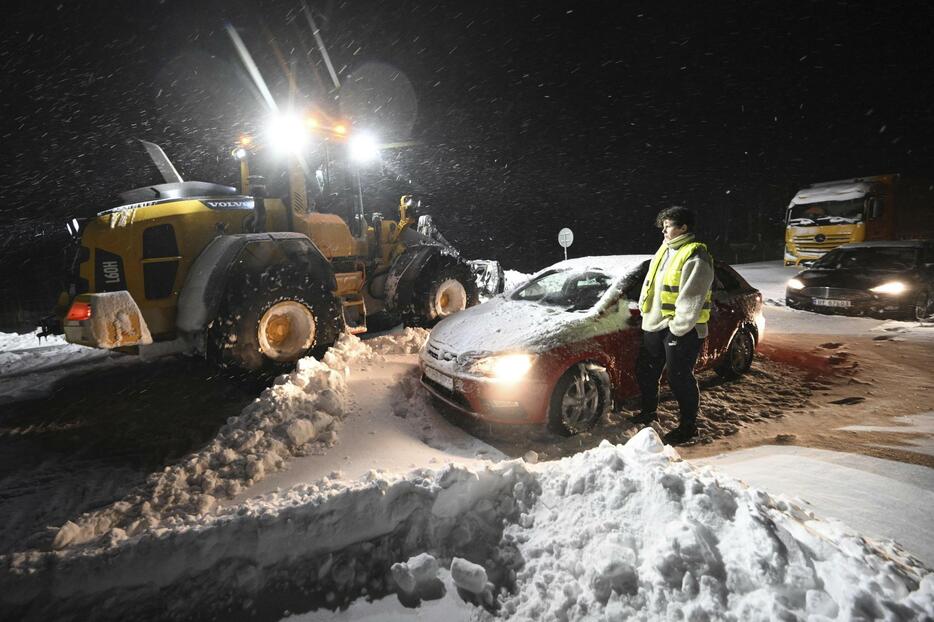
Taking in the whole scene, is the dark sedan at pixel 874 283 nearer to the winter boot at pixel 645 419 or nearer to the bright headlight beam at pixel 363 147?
the winter boot at pixel 645 419

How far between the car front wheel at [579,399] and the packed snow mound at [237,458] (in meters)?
1.86

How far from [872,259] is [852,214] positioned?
22.0 ft

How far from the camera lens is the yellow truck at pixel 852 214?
1427 cm

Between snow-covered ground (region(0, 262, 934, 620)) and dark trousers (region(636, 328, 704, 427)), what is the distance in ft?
2.35

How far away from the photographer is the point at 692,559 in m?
1.92

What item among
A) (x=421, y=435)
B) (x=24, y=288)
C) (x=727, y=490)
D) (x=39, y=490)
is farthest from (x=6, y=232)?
(x=727, y=490)

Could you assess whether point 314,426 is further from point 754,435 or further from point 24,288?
point 24,288

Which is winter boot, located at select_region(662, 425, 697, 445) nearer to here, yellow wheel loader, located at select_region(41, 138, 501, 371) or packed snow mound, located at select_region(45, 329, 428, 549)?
packed snow mound, located at select_region(45, 329, 428, 549)

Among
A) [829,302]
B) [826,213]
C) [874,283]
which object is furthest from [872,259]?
[826,213]

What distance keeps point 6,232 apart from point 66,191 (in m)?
3.11

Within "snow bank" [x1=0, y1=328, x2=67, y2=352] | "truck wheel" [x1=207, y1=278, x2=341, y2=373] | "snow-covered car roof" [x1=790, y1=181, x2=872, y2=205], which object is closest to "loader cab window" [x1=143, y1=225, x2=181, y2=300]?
"truck wheel" [x1=207, y1=278, x2=341, y2=373]

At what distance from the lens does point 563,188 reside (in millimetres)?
34625

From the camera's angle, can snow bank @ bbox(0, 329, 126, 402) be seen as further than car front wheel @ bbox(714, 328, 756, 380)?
Yes

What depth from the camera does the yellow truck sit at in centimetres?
1427
